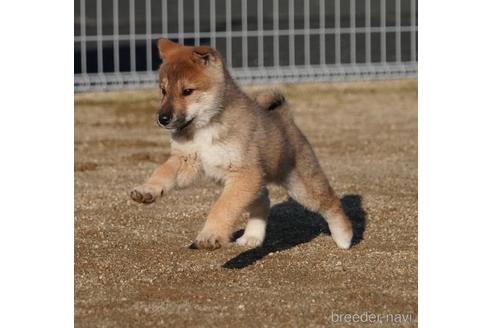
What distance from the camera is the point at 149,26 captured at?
12516mm

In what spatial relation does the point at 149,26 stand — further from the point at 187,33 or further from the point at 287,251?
the point at 287,251

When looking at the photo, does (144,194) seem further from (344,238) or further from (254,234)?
(344,238)

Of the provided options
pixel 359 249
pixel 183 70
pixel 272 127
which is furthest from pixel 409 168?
pixel 183 70

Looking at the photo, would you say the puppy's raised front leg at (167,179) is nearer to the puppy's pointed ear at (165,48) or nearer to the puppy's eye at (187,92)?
the puppy's eye at (187,92)

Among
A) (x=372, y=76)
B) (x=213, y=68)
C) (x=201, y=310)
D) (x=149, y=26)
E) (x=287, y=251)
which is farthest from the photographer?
(x=372, y=76)

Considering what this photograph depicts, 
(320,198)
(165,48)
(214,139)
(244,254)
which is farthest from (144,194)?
(320,198)

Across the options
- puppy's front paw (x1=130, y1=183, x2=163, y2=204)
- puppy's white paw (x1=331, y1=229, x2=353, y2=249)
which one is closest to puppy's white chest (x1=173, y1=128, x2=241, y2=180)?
puppy's front paw (x1=130, y1=183, x2=163, y2=204)

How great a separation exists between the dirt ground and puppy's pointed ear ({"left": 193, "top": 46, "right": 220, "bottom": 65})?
3.83 feet

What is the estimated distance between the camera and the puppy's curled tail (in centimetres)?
657

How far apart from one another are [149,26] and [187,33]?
467 mm

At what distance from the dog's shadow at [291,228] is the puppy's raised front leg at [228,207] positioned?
2.20 ft

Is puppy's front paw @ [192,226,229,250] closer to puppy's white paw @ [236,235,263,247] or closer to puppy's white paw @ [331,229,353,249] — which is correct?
puppy's white paw @ [236,235,263,247]

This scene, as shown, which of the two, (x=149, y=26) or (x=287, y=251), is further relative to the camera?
(x=149, y=26)

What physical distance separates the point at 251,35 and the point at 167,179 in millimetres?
7052
